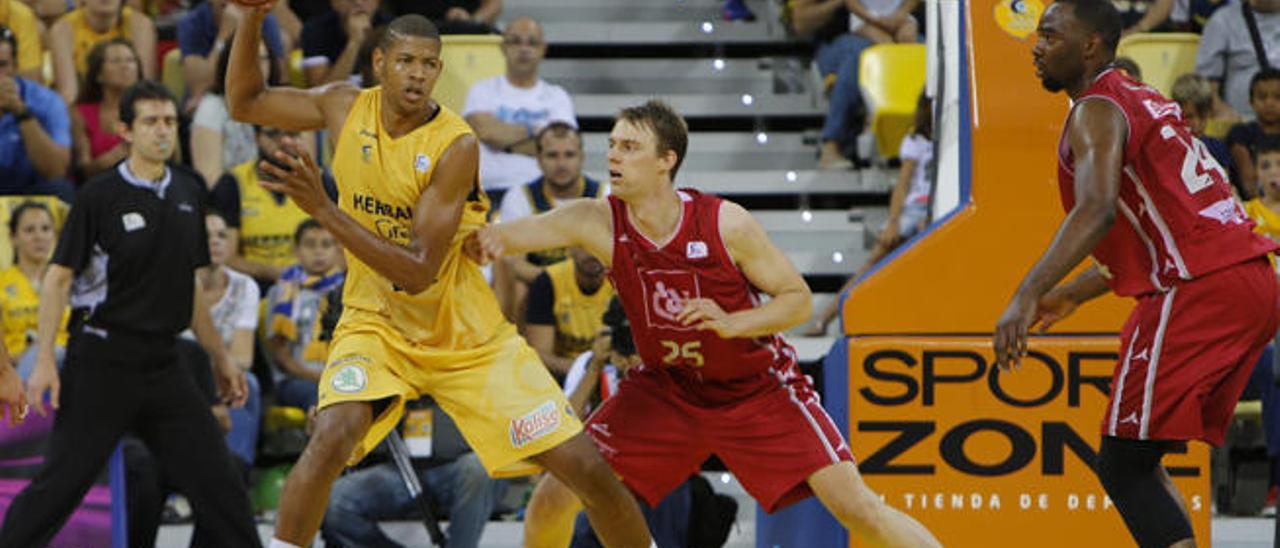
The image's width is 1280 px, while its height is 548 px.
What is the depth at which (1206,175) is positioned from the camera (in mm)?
5793

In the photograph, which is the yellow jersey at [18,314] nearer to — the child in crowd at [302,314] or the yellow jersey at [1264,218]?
the child in crowd at [302,314]

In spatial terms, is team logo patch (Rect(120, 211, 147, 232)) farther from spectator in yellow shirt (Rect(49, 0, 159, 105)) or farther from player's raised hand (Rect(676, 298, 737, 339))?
spectator in yellow shirt (Rect(49, 0, 159, 105))

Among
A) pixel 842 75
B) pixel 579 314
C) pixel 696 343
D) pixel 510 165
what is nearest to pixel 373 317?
pixel 696 343

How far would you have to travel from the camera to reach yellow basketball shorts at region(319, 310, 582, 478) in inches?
240

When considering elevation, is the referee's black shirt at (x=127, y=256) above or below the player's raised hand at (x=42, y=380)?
above

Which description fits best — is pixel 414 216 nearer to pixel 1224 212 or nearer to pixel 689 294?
pixel 689 294

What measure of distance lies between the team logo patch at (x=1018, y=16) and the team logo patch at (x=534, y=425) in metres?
2.15

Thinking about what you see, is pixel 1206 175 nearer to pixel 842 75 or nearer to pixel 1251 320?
pixel 1251 320

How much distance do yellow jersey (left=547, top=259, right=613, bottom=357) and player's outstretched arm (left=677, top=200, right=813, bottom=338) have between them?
3.09 meters

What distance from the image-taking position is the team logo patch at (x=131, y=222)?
7836 mm

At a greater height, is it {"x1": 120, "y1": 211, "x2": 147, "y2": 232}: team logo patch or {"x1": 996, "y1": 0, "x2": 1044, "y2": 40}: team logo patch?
{"x1": 996, "y1": 0, "x2": 1044, "y2": 40}: team logo patch

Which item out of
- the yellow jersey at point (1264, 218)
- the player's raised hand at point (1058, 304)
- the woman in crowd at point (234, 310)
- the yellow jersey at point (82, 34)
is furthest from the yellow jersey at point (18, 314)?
the yellow jersey at point (1264, 218)

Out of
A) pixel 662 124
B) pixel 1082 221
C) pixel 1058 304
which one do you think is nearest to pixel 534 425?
pixel 662 124

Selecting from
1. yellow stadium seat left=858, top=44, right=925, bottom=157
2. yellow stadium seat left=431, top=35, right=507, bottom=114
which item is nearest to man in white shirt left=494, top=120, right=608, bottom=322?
yellow stadium seat left=431, top=35, right=507, bottom=114
